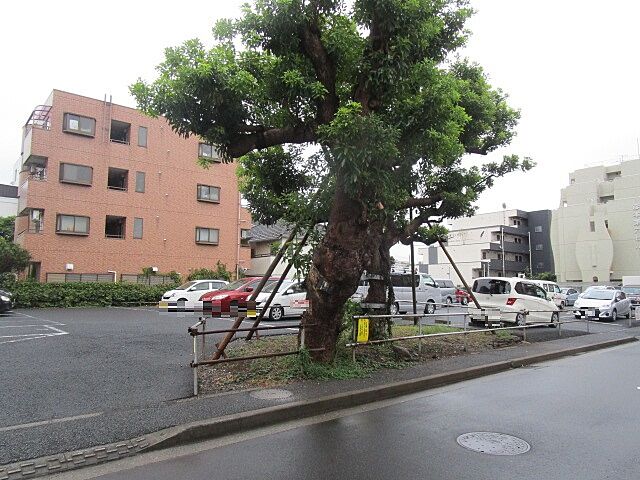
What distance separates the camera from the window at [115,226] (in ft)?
92.8

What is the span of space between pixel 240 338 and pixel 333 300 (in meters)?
4.37

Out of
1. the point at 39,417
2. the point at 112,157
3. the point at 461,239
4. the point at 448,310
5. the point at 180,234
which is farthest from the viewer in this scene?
the point at 461,239

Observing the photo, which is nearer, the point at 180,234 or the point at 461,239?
the point at 180,234

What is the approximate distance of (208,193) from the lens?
1265 inches

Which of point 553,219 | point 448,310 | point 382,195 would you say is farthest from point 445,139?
point 553,219

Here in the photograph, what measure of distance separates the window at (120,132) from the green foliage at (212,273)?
9205mm

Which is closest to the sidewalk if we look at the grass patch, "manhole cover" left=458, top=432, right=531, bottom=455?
the grass patch

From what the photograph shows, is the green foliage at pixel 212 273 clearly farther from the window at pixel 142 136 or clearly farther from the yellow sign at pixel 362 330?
the yellow sign at pixel 362 330

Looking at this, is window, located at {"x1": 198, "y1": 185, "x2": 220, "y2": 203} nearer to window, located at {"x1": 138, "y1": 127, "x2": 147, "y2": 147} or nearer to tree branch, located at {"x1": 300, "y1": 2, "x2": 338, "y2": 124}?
window, located at {"x1": 138, "y1": 127, "x2": 147, "y2": 147}

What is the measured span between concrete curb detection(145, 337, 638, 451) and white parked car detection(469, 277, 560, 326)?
733 cm

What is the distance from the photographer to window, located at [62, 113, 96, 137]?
2621 centimetres

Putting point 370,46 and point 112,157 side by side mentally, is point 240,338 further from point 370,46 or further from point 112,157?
point 112,157

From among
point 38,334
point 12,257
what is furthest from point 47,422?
point 12,257

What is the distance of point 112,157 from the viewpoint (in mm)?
27938
